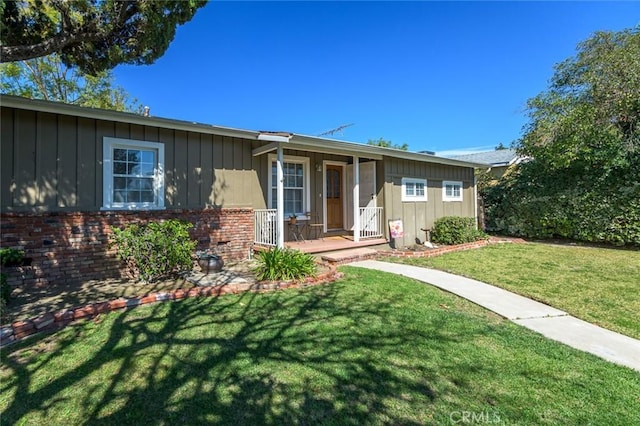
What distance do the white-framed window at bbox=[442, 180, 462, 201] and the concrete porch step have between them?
504 centimetres

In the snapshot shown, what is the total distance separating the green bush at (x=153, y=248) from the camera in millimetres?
5438


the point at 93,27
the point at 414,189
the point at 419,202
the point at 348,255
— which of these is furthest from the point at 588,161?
the point at 93,27

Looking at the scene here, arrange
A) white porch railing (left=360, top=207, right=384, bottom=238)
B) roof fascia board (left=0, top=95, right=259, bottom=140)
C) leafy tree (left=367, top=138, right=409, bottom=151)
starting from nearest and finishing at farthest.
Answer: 1. roof fascia board (left=0, top=95, right=259, bottom=140)
2. white porch railing (left=360, top=207, right=384, bottom=238)
3. leafy tree (left=367, top=138, right=409, bottom=151)

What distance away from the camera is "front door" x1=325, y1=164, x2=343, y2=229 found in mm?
10148

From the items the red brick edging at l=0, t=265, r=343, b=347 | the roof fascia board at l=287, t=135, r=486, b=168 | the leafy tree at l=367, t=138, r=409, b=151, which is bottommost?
the red brick edging at l=0, t=265, r=343, b=347

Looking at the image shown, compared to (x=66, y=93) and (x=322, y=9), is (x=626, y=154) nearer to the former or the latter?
(x=322, y=9)

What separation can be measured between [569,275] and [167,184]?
8.64 m

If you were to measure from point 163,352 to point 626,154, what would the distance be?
13.5 m

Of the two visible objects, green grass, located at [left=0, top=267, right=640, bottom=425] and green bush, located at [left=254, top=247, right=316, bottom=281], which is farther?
green bush, located at [left=254, top=247, right=316, bottom=281]

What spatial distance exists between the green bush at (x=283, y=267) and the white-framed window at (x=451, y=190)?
26.0 feet

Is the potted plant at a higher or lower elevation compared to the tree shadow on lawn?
higher

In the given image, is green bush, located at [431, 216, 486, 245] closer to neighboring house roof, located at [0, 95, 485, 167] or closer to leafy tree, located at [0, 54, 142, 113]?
neighboring house roof, located at [0, 95, 485, 167]

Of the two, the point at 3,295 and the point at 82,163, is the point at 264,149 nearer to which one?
the point at 82,163

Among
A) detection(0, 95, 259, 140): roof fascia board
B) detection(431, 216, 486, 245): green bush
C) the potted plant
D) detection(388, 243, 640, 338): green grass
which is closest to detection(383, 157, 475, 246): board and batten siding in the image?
detection(431, 216, 486, 245): green bush
